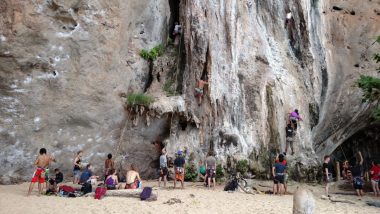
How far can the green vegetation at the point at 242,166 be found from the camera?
1634 cm

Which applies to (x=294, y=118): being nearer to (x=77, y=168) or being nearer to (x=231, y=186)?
(x=231, y=186)

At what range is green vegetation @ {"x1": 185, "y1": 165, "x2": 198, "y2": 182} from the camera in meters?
16.2

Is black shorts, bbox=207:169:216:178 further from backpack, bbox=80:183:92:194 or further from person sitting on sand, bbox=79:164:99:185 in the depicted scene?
backpack, bbox=80:183:92:194

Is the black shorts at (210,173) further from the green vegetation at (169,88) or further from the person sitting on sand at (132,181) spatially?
the green vegetation at (169,88)

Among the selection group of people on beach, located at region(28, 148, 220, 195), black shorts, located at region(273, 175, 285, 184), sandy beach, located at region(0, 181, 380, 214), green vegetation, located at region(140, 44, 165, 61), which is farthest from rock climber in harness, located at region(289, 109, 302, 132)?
green vegetation, located at region(140, 44, 165, 61)

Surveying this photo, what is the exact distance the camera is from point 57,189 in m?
12.3

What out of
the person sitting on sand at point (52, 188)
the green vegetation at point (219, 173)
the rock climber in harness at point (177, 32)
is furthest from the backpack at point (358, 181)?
the person sitting on sand at point (52, 188)

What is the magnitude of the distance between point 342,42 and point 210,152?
12.3 m

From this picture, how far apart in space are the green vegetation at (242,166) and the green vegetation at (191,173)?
1691 mm

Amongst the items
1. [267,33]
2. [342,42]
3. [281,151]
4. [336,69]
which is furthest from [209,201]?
[342,42]

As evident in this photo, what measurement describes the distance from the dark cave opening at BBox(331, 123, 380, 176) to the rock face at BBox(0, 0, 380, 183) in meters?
3.19

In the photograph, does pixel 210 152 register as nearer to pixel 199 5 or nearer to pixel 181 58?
pixel 181 58

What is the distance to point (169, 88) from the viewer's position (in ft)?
57.8

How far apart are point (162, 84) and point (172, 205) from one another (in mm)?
7630
